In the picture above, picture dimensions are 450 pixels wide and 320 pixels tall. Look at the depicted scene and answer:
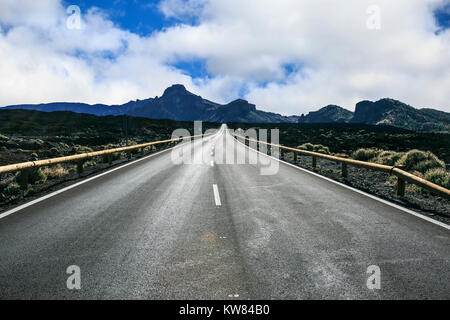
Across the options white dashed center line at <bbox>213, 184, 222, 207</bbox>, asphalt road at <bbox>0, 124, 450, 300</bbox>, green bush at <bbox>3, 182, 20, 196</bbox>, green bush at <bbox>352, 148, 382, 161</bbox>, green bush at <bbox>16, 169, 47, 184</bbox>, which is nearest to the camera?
asphalt road at <bbox>0, 124, 450, 300</bbox>

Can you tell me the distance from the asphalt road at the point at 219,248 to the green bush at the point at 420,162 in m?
7.52

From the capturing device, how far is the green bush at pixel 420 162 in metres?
12.3

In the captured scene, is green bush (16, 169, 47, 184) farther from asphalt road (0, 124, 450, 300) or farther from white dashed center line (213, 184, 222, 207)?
white dashed center line (213, 184, 222, 207)

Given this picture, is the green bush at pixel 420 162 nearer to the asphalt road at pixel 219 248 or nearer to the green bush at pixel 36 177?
the asphalt road at pixel 219 248

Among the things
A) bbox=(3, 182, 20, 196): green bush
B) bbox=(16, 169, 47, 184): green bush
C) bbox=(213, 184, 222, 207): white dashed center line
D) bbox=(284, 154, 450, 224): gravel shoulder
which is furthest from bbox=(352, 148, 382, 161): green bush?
bbox=(3, 182, 20, 196): green bush

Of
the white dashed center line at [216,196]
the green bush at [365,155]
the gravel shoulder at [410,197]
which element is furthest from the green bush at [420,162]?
the white dashed center line at [216,196]

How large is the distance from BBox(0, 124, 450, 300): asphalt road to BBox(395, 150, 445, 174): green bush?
7525 mm

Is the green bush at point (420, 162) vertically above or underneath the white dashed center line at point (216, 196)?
above

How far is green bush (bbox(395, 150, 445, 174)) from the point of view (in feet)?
40.2

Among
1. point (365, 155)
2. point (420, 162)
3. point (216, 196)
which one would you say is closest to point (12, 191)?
point (216, 196)

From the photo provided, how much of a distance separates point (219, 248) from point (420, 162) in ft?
41.3
